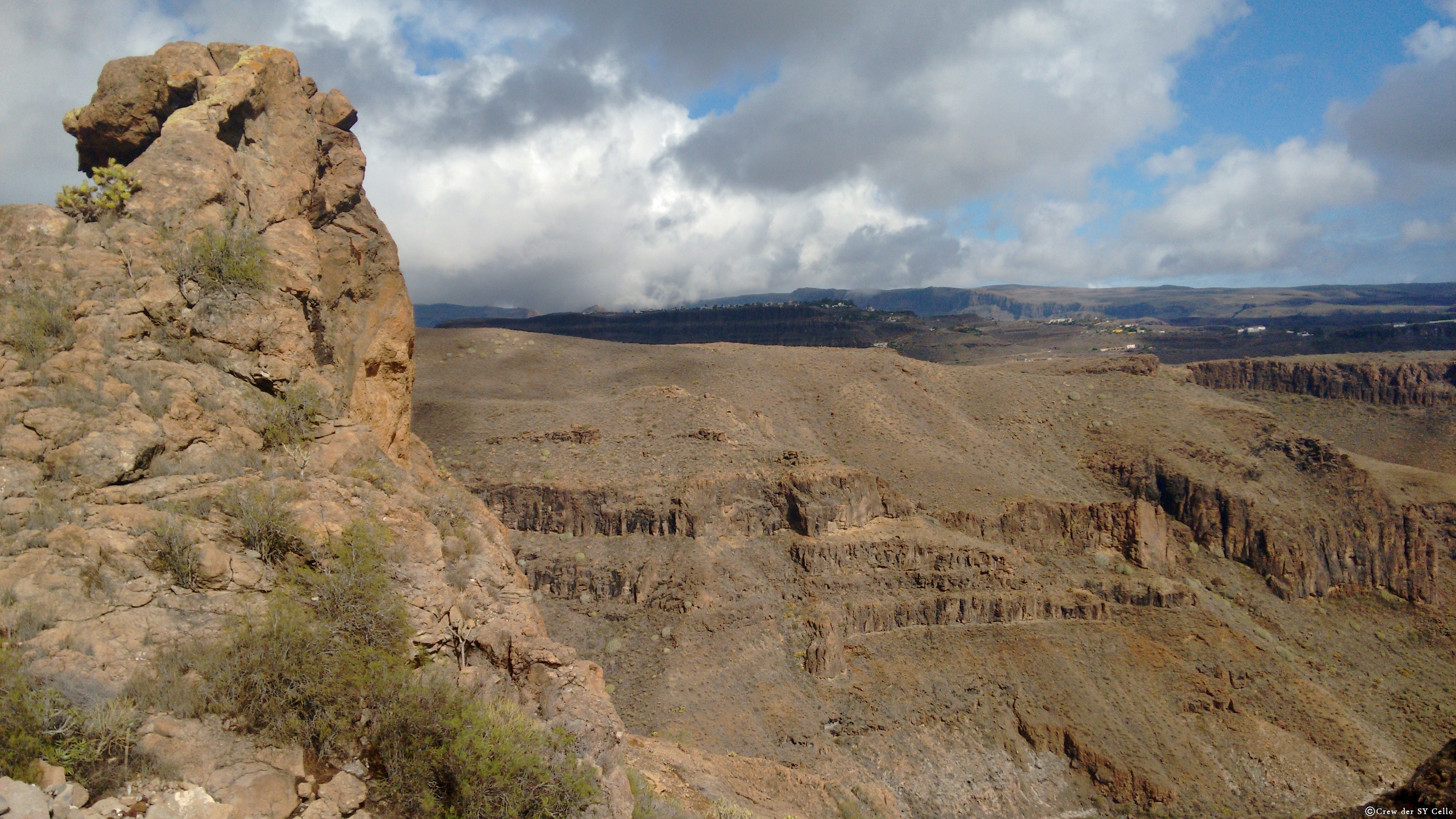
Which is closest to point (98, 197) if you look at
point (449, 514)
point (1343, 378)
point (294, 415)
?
point (294, 415)

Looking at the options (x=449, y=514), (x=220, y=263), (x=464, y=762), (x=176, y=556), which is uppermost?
(x=220, y=263)

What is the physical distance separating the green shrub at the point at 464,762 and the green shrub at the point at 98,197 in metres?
7.65

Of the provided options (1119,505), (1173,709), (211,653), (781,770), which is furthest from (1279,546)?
(211,653)

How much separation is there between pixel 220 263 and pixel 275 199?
2.43 meters

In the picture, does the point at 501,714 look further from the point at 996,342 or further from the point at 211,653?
the point at 996,342

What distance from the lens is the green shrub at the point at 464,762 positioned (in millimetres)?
7086

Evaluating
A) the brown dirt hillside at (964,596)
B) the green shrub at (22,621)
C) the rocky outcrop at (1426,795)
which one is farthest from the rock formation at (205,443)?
the rocky outcrop at (1426,795)

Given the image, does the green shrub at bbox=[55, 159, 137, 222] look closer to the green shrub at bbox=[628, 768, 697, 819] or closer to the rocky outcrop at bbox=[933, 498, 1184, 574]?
the green shrub at bbox=[628, 768, 697, 819]

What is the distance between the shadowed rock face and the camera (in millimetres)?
10094

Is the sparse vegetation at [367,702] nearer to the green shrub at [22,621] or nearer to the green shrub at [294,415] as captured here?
the green shrub at [22,621]

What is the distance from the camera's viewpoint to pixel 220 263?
32.5 feet

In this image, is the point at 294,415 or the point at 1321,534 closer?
the point at 294,415

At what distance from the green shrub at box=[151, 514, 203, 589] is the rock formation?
31 mm

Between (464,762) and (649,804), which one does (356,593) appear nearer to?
(464,762)
